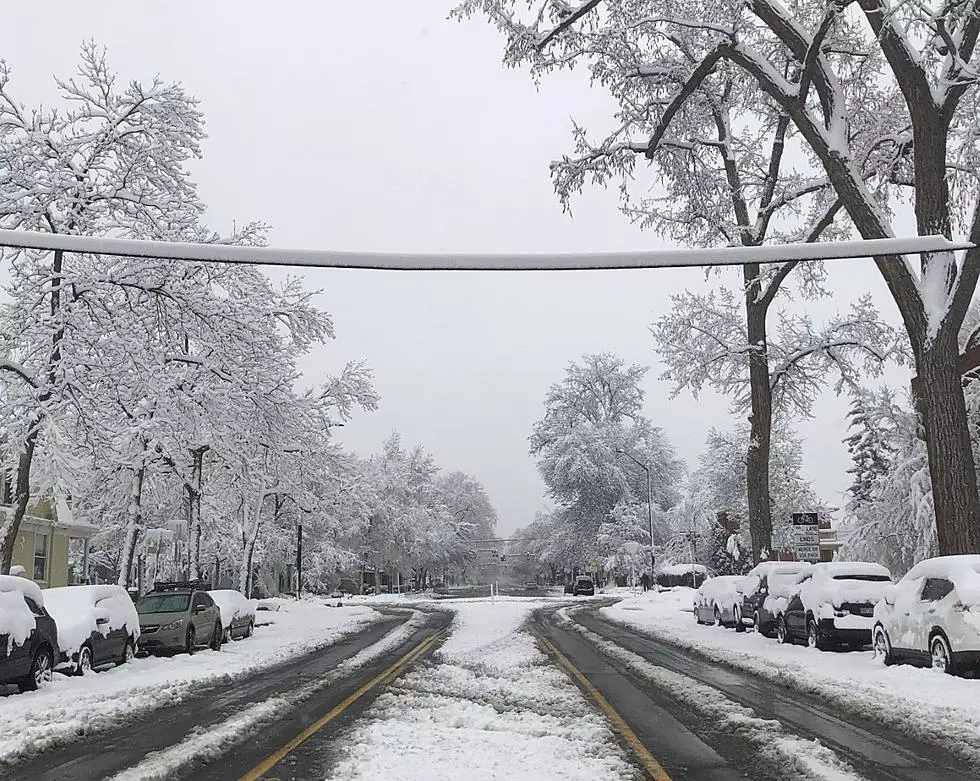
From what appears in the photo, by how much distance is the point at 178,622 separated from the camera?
2055 cm

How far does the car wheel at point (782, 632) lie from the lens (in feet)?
68.5

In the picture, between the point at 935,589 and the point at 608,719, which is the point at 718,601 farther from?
the point at 608,719

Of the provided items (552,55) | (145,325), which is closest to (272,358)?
(145,325)

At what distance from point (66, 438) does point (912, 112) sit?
18972 millimetres

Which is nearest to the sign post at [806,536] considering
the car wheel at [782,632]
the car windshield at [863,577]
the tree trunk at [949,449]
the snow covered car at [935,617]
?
the car wheel at [782,632]

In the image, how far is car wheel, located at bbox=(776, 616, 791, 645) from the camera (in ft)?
68.5

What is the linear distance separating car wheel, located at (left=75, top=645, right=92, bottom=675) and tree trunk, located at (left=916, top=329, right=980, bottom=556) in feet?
48.3

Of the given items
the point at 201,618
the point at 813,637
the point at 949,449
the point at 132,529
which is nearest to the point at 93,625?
the point at 201,618

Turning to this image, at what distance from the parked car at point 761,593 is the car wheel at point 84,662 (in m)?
14.5

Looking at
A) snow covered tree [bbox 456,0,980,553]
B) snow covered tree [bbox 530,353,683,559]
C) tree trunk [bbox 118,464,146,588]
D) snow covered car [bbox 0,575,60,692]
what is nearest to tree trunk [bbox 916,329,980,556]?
snow covered tree [bbox 456,0,980,553]

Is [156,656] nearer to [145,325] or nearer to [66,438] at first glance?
[66,438]

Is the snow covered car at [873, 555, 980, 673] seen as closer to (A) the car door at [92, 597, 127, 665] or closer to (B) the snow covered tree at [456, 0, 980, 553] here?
(B) the snow covered tree at [456, 0, 980, 553]

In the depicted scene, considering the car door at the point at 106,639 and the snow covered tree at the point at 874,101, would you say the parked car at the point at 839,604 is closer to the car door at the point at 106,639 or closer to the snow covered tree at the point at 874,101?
the snow covered tree at the point at 874,101

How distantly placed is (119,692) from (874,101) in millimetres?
20603
